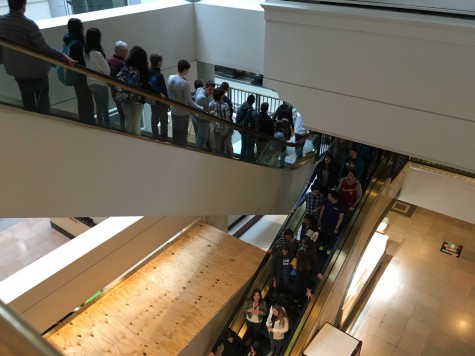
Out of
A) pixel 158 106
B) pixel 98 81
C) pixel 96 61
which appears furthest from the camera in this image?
pixel 158 106

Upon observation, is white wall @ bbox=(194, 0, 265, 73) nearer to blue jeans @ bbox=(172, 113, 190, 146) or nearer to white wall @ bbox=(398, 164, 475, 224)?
blue jeans @ bbox=(172, 113, 190, 146)

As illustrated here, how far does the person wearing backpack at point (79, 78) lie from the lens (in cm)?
421

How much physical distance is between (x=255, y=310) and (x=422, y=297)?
5465 millimetres

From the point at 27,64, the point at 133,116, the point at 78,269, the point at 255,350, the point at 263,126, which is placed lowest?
the point at 255,350

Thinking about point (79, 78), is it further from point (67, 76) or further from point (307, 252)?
point (307, 252)

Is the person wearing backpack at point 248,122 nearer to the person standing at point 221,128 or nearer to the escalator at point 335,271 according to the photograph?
the person standing at point 221,128

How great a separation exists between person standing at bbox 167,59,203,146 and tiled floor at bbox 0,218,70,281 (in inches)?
222

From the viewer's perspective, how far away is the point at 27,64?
3699 millimetres

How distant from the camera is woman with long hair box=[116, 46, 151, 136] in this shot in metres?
4.92

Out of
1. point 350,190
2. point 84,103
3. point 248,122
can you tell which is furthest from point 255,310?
point 84,103

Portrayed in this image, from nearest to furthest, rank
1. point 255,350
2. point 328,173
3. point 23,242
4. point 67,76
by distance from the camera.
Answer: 1. point 67,76
2. point 255,350
3. point 328,173
4. point 23,242

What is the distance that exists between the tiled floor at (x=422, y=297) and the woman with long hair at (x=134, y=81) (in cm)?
717

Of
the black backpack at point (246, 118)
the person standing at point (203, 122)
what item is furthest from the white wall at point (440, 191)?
the person standing at point (203, 122)

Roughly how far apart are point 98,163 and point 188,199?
81.9 inches
